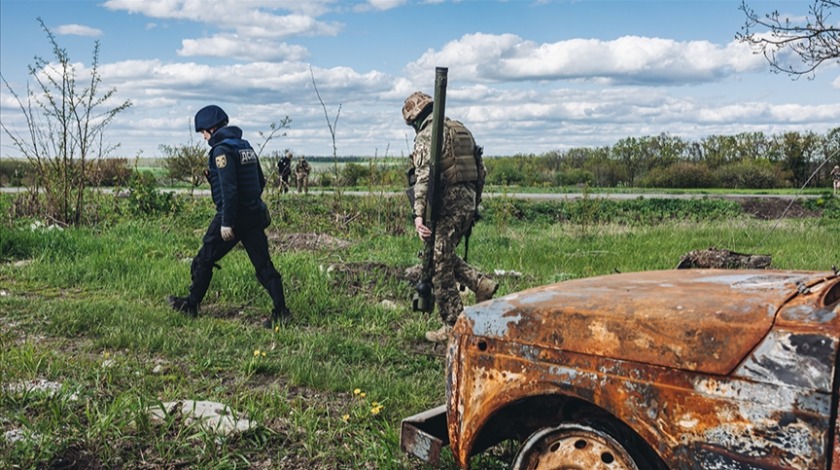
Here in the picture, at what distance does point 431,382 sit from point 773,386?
10.8 feet

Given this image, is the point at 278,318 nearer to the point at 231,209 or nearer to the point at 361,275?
the point at 231,209

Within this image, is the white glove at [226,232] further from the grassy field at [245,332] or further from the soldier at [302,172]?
the soldier at [302,172]

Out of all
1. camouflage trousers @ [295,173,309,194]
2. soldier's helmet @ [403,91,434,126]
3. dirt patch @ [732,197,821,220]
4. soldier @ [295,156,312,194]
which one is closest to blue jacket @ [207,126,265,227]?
soldier's helmet @ [403,91,434,126]

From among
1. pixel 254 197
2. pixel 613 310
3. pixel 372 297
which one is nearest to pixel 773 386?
pixel 613 310

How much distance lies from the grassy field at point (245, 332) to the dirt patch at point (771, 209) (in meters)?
6.83

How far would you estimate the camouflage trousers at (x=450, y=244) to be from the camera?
638cm

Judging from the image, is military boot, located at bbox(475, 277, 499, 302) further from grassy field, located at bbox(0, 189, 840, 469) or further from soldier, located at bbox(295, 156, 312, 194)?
soldier, located at bbox(295, 156, 312, 194)

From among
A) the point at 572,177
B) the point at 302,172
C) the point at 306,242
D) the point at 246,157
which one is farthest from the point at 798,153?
the point at 246,157

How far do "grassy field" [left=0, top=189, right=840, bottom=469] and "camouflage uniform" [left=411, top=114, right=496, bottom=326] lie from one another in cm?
45

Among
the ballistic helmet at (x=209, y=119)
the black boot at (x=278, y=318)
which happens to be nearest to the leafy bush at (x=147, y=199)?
the ballistic helmet at (x=209, y=119)

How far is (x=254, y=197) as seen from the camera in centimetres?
702

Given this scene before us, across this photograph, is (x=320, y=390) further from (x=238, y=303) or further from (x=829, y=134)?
(x=829, y=134)

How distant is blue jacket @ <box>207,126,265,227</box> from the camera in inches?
266

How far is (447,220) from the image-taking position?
639cm
